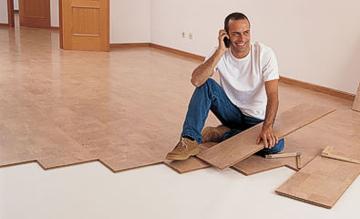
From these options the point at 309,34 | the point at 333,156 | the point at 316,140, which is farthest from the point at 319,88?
the point at 333,156

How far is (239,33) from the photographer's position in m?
2.73

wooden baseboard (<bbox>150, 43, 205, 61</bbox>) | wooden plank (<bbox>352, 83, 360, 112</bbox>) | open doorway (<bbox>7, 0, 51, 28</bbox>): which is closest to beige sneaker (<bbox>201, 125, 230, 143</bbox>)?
wooden plank (<bbox>352, 83, 360, 112</bbox>)

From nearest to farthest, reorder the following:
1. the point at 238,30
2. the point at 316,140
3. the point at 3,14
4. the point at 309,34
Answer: the point at 238,30 → the point at 316,140 → the point at 309,34 → the point at 3,14

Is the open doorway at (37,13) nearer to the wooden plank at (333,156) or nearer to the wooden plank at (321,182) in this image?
the wooden plank at (333,156)

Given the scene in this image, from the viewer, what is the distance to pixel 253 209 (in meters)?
2.29

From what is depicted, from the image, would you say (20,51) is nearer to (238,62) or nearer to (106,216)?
(238,62)

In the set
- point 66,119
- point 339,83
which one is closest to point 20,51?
point 66,119

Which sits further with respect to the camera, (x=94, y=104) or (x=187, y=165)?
(x=94, y=104)

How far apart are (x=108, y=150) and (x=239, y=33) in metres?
1.07

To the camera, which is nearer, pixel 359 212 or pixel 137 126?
pixel 359 212

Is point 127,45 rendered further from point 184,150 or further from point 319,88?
point 184,150

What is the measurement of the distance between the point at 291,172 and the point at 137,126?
1223mm

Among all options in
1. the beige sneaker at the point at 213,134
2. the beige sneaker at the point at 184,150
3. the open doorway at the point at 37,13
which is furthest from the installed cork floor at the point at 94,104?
the open doorway at the point at 37,13

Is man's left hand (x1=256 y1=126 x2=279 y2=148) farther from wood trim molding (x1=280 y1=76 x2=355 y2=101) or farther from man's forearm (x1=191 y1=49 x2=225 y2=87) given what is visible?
wood trim molding (x1=280 y1=76 x2=355 y2=101)
